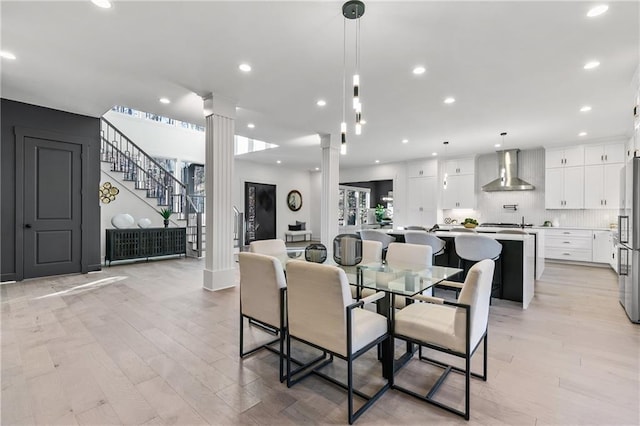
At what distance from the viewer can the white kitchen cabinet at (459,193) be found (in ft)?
27.3

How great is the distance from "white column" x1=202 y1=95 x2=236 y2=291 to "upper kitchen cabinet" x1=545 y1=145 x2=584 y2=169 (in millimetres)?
7100

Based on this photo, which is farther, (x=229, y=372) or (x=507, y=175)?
(x=507, y=175)

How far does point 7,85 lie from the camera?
417cm

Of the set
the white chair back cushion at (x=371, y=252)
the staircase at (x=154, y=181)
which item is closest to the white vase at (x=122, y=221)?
the staircase at (x=154, y=181)

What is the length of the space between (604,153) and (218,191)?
7875mm

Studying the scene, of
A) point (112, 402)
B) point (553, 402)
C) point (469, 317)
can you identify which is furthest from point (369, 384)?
point (112, 402)

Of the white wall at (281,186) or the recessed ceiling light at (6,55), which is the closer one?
the recessed ceiling light at (6,55)

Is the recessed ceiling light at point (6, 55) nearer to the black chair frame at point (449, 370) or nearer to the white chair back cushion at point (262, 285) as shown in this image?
the white chair back cushion at point (262, 285)

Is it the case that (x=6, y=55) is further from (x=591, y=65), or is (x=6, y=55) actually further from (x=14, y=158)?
(x=591, y=65)

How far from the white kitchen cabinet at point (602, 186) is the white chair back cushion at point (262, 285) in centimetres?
758

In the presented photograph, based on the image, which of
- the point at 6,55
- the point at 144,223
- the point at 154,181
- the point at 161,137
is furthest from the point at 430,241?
the point at 161,137

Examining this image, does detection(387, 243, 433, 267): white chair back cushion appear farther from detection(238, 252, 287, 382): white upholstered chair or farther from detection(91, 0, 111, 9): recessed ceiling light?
detection(91, 0, 111, 9): recessed ceiling light

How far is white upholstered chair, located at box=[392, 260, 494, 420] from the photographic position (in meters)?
1.81

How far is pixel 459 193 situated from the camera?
8.50m
